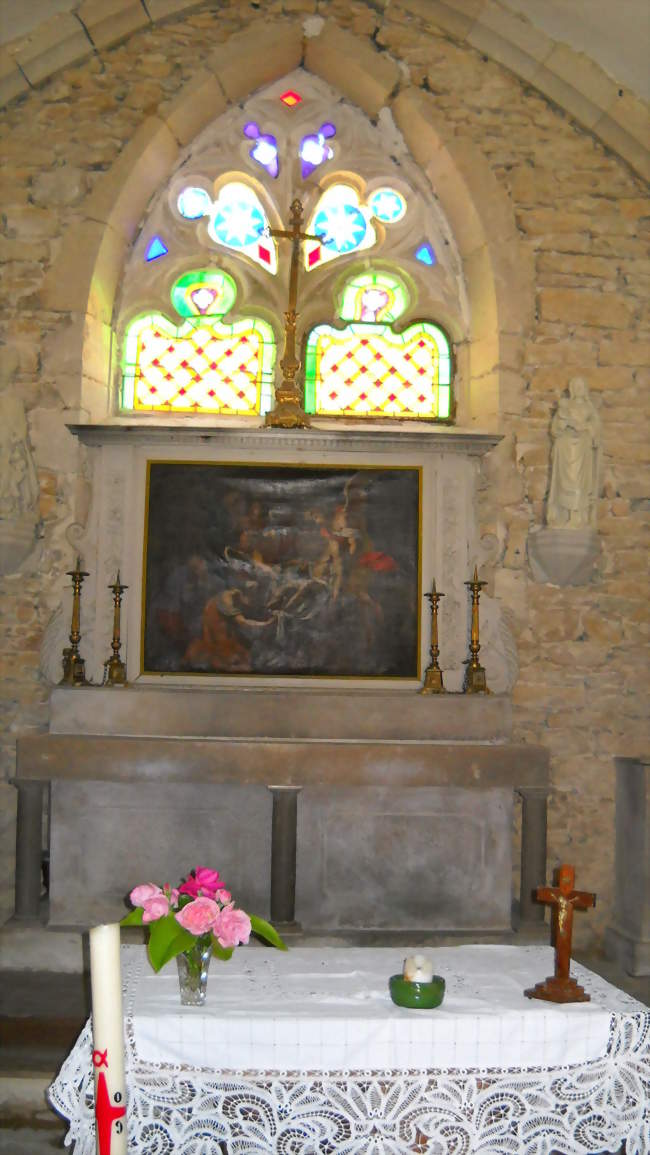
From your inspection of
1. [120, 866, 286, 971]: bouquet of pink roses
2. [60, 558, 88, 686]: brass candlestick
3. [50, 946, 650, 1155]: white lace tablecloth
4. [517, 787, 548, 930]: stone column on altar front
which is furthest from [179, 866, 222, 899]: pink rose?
[60, 558, 88, 686]: brass candlestick

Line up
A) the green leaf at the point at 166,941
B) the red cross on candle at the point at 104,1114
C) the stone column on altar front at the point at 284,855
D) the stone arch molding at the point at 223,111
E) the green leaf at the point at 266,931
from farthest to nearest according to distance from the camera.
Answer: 1. the stone arch molding at the point at 223,111
2. the stone column on altar front at the point at 284,855
3. the green leaf at the point at 266,931
4. the green leaf at the point at 166,941
5. the red cross on candle at the point at 104,1114

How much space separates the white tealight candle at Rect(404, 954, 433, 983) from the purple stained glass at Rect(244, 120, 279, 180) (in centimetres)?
605

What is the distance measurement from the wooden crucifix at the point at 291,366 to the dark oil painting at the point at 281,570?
11.5 inches

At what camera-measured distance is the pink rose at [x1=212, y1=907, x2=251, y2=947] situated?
3.14 m

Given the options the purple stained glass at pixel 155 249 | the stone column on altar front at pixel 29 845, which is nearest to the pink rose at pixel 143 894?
the stone column on altar front at pixel 29 845

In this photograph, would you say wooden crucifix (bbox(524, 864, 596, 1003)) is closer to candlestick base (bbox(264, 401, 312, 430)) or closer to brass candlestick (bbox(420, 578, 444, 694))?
brass candlestick (bbox(420, 578, 444, 694))

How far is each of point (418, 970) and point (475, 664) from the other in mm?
3547

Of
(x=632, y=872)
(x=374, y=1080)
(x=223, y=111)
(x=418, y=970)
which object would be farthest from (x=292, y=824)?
(x=223, y=111)

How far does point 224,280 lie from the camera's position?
790 centimetres

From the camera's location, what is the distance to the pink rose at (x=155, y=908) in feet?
10.4

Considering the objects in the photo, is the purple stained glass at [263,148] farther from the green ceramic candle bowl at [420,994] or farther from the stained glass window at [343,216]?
the green ceramic candle bowl at [420,994]

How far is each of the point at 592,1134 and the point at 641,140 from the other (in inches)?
233

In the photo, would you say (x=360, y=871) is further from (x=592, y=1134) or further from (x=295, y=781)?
(x=592, y=1134)

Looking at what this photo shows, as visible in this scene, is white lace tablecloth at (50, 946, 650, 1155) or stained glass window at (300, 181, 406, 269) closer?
white lace tablecloth at (50, 946, 650, 1155)
